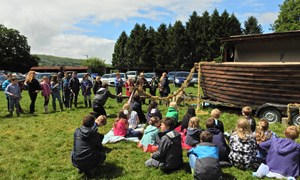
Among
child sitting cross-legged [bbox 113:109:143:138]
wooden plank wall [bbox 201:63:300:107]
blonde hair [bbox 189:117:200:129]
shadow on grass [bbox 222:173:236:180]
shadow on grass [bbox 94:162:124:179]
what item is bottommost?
shadow on grass [bbox 94:162:124:179]

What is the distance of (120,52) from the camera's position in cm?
7150

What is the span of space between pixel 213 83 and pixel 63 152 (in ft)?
27.8

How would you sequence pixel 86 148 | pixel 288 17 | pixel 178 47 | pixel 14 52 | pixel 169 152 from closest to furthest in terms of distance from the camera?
pixel 86 148
pixel 169 152
pixel 288 17
pixel 178 47
pixel 14 52

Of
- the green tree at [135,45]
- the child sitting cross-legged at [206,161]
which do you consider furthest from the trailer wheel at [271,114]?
the green tree at [135,45]

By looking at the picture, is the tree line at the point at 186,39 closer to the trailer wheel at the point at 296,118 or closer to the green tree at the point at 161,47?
the green tree at the point at 161,47

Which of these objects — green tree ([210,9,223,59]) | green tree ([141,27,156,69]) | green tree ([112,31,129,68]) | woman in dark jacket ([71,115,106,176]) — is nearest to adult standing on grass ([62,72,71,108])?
woman in dark jacket ([71,115,106,176])

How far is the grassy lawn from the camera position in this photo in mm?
6391

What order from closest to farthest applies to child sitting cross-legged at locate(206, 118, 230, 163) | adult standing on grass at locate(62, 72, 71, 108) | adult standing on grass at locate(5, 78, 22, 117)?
child sitting cross-legged at locate(206, 118, 230, 163) → adult standing on grass at locate(5, 78, 22, 117) → adult standing on grass at locate(62, 72, 71, 108)

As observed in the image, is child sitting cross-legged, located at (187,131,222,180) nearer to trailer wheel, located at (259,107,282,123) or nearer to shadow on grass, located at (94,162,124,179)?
shadow on grass, located at (94,162,124,179)

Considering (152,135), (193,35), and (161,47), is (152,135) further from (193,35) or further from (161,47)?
(161,47)

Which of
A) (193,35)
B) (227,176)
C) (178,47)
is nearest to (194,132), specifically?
(227,176)

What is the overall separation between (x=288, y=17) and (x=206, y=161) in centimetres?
4578

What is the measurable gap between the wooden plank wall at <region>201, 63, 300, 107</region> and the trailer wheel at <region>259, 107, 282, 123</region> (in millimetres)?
487

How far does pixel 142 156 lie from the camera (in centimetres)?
758
